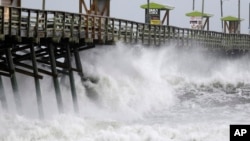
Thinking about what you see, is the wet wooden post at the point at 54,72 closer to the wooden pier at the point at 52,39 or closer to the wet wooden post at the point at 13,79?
the wooden pier at the point at 52,39

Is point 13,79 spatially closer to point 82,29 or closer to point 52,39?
point 52,39

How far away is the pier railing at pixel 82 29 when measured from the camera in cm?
2291

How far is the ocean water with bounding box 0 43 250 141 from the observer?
22703 mm

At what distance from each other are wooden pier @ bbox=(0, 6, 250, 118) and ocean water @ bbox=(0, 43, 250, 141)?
852mm

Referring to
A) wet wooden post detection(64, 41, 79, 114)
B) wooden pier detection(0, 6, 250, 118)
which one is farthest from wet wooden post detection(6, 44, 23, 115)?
wet wooden post detection(64, 41, 79, 114)

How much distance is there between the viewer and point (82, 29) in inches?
1096

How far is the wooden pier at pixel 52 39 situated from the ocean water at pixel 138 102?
852mm

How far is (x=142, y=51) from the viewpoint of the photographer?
3844 cm

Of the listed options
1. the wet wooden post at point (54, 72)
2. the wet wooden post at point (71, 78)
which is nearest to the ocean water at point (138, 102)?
the wet wooden post at point (54, 72)

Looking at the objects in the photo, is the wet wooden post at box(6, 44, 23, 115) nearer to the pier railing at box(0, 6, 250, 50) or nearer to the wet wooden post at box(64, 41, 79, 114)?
the pier railing at box(0, 6, 250, 50)

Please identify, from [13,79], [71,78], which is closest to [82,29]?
[71,78]

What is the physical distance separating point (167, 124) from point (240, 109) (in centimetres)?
841

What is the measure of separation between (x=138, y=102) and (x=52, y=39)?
33.8ft

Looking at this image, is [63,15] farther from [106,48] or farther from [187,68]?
[187,68]
